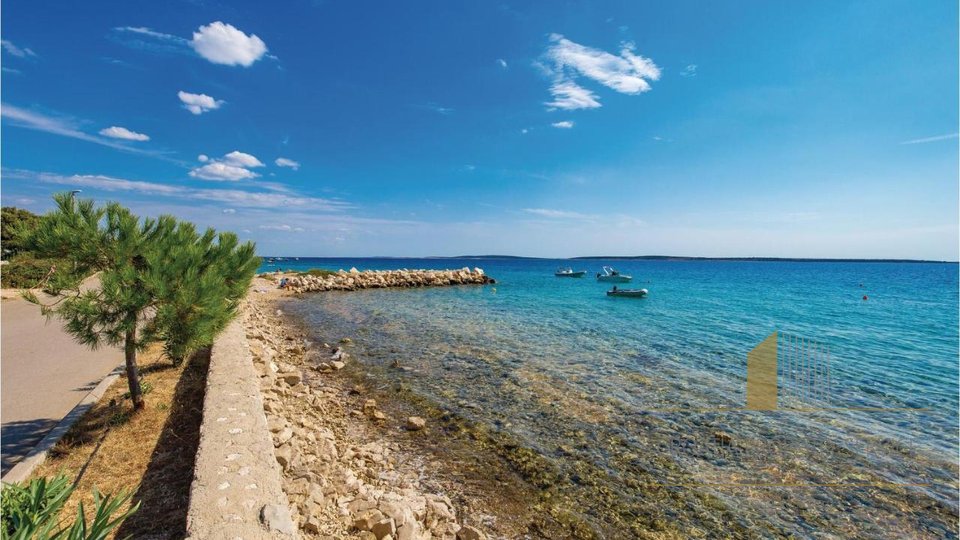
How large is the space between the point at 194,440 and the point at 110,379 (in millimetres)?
4500

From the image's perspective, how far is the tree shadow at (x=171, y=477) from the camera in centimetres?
437

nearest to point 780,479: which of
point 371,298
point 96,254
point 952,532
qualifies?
point 952,532

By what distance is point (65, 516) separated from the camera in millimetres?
4527

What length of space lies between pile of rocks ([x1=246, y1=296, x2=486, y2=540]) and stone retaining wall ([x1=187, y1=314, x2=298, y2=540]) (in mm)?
555

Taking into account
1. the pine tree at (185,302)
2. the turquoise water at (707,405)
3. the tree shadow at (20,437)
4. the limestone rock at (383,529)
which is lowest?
the turquoise water at (707,405)

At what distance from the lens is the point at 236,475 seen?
447 centimetres

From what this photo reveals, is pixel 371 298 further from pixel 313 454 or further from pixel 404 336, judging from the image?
pixel 313 454

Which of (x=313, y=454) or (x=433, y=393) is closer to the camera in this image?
(x=313, y=454)

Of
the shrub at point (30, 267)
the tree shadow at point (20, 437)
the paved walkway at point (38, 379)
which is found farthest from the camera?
the paved walkway at point (38, 379)

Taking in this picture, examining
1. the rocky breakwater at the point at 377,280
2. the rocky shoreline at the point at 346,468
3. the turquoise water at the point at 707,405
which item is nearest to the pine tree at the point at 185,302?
the rocky shoreline at the point at 346,468

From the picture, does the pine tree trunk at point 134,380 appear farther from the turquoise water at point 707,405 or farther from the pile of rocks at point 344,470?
the turquoise water at point 707,405

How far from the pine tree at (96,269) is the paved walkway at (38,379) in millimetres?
2359

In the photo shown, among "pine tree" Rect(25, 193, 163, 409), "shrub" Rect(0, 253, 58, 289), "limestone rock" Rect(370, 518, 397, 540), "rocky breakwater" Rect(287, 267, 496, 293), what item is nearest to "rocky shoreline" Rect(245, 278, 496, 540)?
"limestone rock" Rect(370, 518, 397, 540)

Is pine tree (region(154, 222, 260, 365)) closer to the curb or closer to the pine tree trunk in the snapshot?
the pine tree trunk
